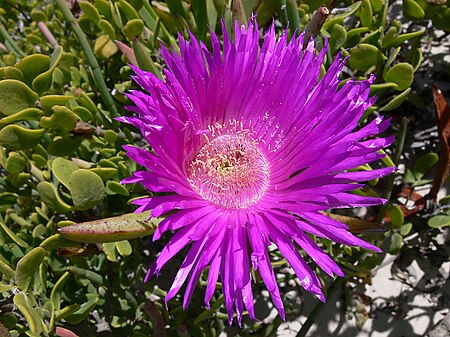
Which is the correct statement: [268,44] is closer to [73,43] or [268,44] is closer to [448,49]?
[73,43]

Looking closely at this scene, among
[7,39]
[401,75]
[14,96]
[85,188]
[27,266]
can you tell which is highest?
[7,39]

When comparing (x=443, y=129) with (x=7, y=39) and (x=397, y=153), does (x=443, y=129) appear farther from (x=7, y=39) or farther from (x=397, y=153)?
(x=7, y=39)

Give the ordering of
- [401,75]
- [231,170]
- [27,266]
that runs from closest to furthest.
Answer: [27,266] < [401,75] < [231,170]

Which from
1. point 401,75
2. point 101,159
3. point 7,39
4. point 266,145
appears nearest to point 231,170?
point 266,145

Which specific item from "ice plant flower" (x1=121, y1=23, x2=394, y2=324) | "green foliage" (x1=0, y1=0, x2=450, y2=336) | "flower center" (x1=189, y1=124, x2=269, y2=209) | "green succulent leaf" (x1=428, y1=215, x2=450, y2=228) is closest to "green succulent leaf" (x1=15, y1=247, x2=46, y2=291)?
"green foliage" (x1=0, y1=0, x2=450, y2=336)

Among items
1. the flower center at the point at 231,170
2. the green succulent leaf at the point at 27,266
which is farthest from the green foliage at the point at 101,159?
the flower center at the point at 231,170

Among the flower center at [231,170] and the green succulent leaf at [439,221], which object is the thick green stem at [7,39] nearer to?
the flower center at [231,170]

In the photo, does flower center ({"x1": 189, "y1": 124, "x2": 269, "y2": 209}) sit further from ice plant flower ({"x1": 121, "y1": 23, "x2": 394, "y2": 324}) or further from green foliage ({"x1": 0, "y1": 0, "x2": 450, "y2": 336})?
green foliage ({"x1": 0, "y1": 0, "x2": 450, "y2": 336})
